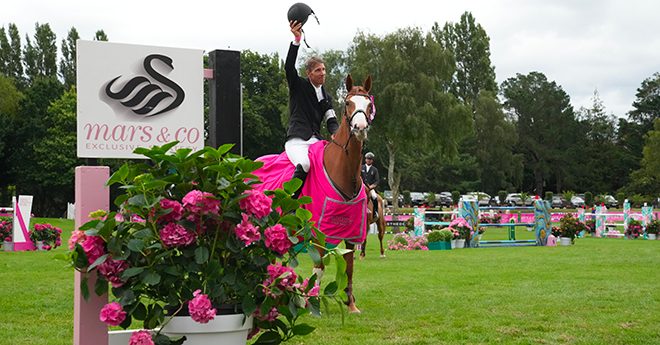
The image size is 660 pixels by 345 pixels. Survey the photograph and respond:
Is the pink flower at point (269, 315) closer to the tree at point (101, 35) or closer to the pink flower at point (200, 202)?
the pink flower at point (200, 202)

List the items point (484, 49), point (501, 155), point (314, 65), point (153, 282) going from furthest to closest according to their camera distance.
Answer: point (501, 155) < point (484, 49) < point (314, 65) < point (153, 282)

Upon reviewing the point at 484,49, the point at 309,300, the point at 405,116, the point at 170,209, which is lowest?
the point at 309,300

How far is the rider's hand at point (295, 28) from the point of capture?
4900 mm

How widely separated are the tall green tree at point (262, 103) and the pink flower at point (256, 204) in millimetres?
43283

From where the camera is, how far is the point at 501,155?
66.1 metres

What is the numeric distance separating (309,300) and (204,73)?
1.74 meters

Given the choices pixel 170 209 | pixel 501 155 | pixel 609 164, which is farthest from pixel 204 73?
pixel 609 164

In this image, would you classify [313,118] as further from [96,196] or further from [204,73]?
[96,196]

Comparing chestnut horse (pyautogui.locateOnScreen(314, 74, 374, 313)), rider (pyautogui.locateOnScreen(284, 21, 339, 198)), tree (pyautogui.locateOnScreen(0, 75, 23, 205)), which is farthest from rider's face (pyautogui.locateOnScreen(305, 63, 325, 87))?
tree (pyautogui.locateOnScreen(0, 75, 23, 205))

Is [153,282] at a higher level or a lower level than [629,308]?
higher

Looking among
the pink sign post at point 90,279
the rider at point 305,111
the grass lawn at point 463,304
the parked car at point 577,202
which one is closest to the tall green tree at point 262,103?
the parked car at point 577,202

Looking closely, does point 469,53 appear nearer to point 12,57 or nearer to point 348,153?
point 12,57

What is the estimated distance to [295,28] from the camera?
495 cm

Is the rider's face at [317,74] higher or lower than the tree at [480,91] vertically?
lower
